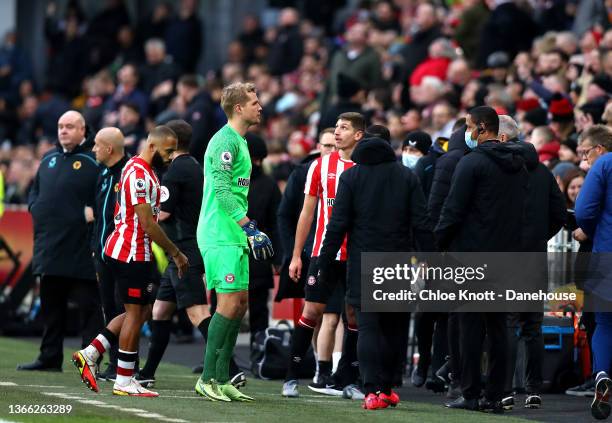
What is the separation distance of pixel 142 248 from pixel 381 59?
10572 mm

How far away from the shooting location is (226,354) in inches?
441

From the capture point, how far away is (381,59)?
2170 centimetres

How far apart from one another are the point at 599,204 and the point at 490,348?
136 cm

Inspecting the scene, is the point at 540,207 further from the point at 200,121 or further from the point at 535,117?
the point at 200,121

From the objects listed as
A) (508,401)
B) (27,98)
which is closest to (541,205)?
(508,401)

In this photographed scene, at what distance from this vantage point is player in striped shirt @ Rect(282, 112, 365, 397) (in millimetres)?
12109

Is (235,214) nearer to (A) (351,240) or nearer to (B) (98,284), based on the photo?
(A) (351,240)

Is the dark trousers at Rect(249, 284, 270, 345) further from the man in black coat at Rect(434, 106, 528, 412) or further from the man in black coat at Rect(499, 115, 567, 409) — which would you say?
the man in black coat at Rect(434, 106, 528, 412)

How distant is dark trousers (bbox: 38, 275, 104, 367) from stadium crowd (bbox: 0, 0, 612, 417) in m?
1.37

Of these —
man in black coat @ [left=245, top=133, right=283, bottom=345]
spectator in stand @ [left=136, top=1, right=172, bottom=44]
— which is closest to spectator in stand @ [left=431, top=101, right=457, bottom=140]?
man in black coat @ [left=245, top=133, right=283, bottom=345]

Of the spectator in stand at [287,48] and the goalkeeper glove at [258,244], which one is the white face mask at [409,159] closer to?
the goalkeeper glove at [258,244]

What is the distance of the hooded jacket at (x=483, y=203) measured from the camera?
11.1 metres

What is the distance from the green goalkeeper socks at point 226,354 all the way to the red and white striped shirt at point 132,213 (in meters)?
0.91

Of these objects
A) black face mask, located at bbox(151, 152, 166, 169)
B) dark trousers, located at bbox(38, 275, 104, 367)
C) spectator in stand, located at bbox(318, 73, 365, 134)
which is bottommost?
dark trousers, located at bbox(38, 275, 104, 367)
